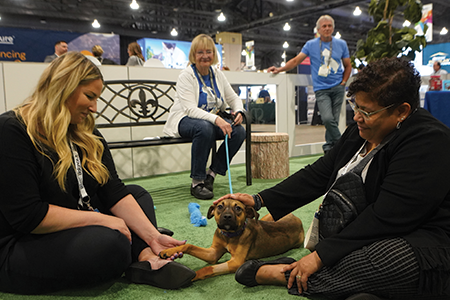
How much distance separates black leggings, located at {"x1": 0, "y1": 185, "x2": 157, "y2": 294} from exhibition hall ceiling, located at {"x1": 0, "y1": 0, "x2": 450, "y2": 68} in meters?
14.6

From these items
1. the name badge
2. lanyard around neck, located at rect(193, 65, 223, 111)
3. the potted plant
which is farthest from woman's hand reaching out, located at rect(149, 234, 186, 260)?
the name badge

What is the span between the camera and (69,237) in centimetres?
150

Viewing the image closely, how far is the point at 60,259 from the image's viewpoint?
1.48m

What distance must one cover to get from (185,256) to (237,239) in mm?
475

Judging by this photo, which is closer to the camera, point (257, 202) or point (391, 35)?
point (257, 202)

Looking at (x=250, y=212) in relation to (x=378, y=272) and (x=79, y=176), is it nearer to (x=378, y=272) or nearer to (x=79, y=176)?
(x=378, y=272)

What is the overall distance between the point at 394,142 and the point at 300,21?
20134 mm

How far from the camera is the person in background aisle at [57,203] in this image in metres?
1.43

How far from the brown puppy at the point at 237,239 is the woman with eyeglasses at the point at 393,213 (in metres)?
0.32

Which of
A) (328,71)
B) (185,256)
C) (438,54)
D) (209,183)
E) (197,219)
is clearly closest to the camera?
(185,256)

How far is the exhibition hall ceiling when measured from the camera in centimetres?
1531

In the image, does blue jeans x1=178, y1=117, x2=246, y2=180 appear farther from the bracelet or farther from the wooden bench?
the bracelet

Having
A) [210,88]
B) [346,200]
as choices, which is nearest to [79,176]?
[346,200]

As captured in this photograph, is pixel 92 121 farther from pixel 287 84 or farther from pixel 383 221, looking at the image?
pixel 287 84
